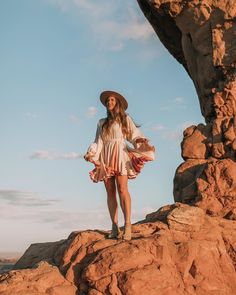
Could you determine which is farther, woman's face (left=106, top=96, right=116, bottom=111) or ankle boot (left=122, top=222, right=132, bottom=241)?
woman's face (left=106, top=96, right=116, bottom=111)

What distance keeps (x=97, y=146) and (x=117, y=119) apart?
0.55m

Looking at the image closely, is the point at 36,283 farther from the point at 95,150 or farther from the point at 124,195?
the point at 95,150

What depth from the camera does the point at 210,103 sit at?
11.7 meters

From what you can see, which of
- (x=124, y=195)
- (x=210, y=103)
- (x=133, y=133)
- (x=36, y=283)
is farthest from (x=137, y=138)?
(x=210, y=103)

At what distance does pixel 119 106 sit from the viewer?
743 centimetres

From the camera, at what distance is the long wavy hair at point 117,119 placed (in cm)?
732

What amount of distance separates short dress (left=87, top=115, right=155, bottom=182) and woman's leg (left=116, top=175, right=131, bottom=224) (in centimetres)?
10

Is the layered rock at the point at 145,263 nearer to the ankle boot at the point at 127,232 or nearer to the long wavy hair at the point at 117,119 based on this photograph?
the ankle boot at the point at 127,232

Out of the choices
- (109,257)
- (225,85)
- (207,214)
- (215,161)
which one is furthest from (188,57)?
(109,257)

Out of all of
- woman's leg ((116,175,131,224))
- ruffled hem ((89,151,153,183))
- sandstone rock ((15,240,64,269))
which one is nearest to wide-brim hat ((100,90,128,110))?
ruffled hem ((89,151,153,183))

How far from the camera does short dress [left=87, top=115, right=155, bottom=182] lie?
7152 mm

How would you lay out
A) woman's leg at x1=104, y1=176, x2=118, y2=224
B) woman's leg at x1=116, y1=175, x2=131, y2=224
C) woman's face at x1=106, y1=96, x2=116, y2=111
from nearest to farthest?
1. woman's leg at x1=116, y1=175, x2=131, y2=224
2. woman's leg at x1=104, y1=176, x2=118, y2=224
3. woman's face at x1=106, y1=96, x2=116, y2=111

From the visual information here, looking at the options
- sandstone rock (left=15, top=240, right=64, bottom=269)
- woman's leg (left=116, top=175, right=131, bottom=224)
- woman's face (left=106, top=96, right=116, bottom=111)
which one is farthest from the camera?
sandstone rock (left=15, top=240, right=64, bottom=269)

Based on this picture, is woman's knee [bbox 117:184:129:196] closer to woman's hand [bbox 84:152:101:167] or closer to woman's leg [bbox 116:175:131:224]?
woman's leg [bbox 116:175:131:224]
